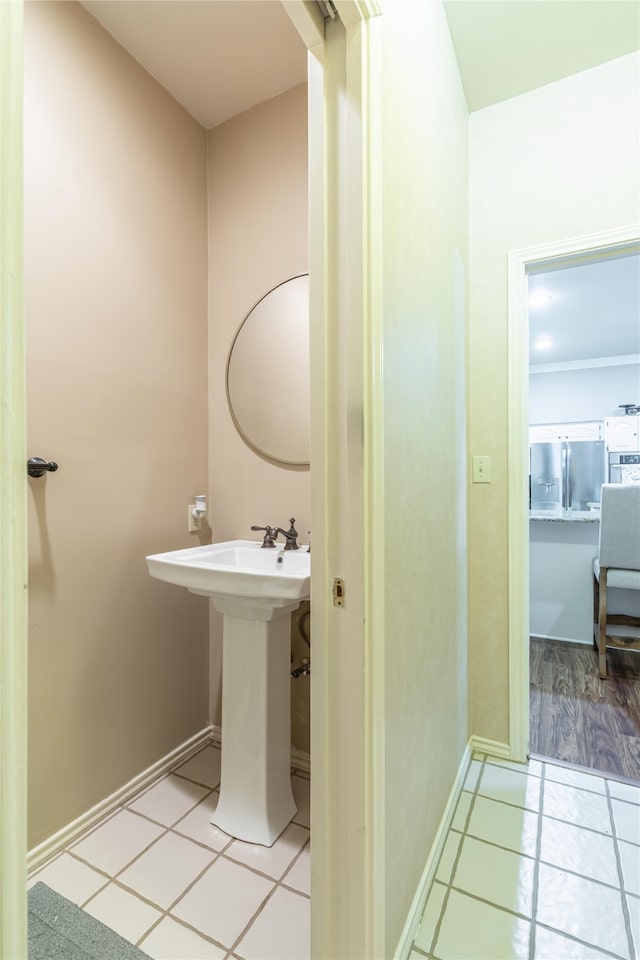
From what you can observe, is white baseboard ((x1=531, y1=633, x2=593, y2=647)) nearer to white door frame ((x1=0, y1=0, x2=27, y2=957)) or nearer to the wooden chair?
the wooden chair

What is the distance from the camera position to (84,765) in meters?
1.45

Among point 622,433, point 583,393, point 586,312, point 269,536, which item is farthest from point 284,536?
point 583,393

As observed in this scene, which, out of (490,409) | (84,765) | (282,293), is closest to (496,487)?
(490,409)

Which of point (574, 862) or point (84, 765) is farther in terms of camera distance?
point (84, 765)

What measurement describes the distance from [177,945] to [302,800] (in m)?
0.58

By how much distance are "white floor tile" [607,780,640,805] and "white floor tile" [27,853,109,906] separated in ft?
5.47

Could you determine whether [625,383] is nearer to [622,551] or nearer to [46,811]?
[622,551]

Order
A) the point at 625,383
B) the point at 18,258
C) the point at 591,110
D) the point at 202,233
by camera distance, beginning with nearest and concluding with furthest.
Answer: the point at 18,258, the point at 591,110, the point at 202,233, the point at 625,383

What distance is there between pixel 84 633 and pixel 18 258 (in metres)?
1.43

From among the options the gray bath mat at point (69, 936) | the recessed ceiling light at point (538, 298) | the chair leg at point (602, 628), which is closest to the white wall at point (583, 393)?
the recessed ceiling light at point (538, 298)

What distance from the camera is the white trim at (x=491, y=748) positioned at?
181 cm

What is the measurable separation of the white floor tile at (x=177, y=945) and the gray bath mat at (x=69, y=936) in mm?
27

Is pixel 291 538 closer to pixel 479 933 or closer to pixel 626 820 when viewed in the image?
pixel 479 933

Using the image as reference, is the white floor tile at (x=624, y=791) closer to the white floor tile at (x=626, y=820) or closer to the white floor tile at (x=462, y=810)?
the white floor tile at (x=626, y=820)
